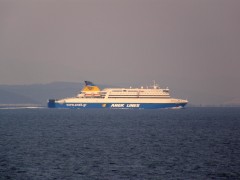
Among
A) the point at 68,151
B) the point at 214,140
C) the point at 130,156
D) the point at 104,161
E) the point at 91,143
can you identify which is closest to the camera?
the point at 104,161

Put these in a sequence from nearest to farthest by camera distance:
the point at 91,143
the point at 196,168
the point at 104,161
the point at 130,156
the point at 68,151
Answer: the point at 196,168
the point at 104,161
the point at 130,156
the point at 68,151
the point at 91,143

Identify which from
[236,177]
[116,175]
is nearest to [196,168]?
[236,177]

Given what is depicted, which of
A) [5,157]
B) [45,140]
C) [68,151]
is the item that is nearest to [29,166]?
[5,157]

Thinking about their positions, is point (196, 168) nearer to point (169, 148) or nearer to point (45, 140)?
point (169, 148)

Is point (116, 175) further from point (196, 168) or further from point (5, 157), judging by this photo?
point (5, 157)

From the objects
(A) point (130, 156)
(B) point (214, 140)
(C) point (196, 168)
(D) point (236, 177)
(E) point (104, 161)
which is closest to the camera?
(D) point (236, 177)

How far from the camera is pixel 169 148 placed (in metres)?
64.8

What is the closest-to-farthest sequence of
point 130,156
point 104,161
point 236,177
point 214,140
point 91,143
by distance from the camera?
1. point 236,177
2. point 104,161
3. point 130,156
4. point 91,143
5. point 214,140

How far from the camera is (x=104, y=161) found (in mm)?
52969

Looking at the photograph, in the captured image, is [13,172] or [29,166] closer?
[13,172]

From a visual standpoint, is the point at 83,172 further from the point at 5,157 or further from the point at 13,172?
the point at 5,157

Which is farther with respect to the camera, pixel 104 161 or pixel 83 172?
pixel 104 161

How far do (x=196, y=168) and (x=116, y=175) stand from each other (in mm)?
8376

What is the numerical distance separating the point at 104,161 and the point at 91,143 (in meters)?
17.5
